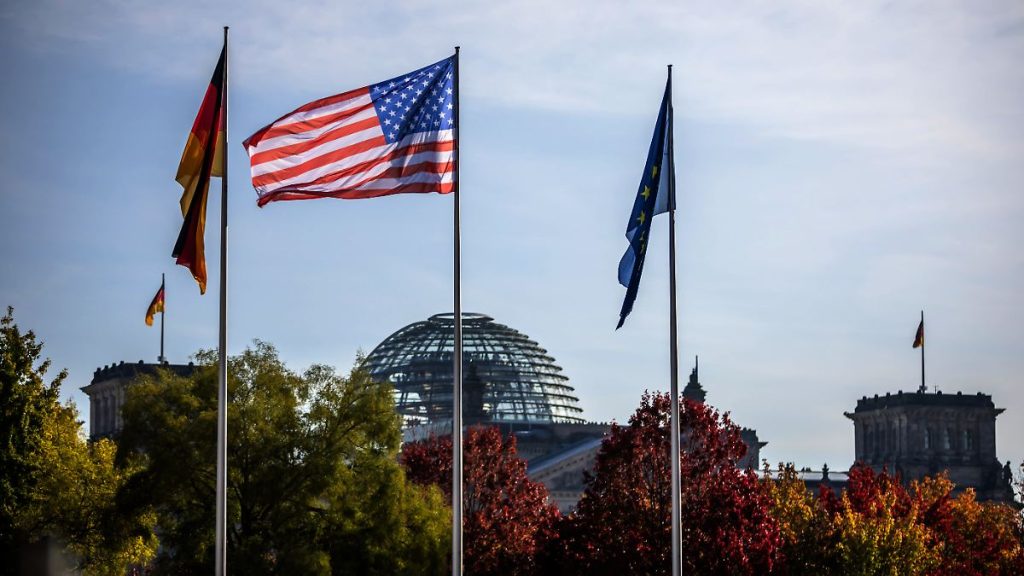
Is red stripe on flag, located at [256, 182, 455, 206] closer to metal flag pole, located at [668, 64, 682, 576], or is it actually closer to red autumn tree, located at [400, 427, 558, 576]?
metal flag pole, located at [668, 64, 682, 576]

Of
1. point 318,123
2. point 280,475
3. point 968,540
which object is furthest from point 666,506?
point 968,540

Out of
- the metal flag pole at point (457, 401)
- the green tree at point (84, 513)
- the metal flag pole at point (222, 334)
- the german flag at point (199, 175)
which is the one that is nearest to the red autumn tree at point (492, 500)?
the green tree at point (84, 513)

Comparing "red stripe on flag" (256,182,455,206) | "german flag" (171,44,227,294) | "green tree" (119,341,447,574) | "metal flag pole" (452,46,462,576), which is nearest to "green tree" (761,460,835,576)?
"green tree" (119,341,447,574)

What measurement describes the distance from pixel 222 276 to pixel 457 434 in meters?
6.09

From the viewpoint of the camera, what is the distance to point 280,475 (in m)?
67.1

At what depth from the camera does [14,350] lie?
72.5m

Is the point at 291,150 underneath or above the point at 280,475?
above

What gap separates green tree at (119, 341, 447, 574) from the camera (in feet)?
218

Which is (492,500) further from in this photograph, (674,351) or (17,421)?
(674,351)

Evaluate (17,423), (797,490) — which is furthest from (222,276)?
(797,490)

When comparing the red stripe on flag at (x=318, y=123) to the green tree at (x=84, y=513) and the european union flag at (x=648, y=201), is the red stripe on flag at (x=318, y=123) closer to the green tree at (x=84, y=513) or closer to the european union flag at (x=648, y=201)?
the european union flag at (x=648, y=201)

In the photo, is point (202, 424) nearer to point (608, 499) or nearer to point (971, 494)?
point (608, 499)

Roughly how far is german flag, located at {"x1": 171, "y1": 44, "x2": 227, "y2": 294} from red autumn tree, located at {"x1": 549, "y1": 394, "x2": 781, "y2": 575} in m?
A: 23.5

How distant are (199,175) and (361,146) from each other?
374 centimetres
